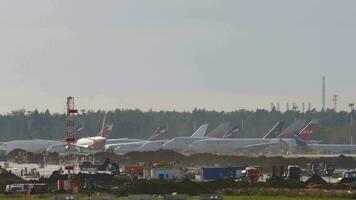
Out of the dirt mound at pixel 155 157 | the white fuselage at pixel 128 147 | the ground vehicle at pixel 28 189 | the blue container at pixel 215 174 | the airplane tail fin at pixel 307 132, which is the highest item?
the airplane tail fin at pixel 307 132

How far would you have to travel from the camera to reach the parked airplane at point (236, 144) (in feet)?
598

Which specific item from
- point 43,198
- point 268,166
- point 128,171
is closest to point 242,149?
point 268,166

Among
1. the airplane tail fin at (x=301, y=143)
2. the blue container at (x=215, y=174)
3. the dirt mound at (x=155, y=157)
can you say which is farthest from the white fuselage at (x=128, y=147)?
the blue container at (x=215, y=174)

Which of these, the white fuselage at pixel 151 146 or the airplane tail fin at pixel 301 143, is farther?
the airplane tail fin at pixel 301 143

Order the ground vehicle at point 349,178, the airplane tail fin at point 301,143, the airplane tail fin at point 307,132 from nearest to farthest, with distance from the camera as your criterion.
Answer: the ground vehicle at point 349,178
the airplane tail fin at point 301,143
the airplane tail fin at point 307,132

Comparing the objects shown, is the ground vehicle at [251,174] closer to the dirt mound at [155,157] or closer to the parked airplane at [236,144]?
the dirt mound at [155,157]

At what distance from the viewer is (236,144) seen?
187 m

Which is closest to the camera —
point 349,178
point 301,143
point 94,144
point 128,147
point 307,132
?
point 349,178

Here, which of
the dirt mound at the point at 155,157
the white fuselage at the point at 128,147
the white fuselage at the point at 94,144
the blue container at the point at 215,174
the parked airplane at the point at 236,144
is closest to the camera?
the blue container at the point at 215,174

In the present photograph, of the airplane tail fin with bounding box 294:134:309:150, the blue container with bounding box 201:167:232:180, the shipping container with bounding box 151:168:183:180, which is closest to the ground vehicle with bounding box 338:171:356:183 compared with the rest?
the blue container with bounding box 201:167:232:180

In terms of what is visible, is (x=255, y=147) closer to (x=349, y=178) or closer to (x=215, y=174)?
(x=215, y=174)

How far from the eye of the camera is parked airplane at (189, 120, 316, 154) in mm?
182137

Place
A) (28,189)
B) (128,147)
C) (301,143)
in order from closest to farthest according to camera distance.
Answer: (28,189)
(301,143)
(128,147)

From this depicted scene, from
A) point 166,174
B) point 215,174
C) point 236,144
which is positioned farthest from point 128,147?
point 166,174
